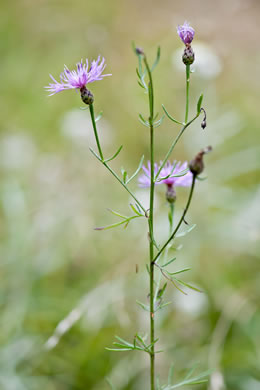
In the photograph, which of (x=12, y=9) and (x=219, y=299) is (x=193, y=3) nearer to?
(x=12, y=9)

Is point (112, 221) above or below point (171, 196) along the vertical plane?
below

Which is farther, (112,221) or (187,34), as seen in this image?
(112,221)

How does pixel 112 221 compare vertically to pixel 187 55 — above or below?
below

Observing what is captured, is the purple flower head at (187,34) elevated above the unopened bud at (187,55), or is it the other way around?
the purple flower head at (187,34)

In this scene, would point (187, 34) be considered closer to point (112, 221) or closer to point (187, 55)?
point (187, 55)

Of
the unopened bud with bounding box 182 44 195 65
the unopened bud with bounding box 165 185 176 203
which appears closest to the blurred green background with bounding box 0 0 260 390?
the unopened bud with bounding box 165 185 176 203

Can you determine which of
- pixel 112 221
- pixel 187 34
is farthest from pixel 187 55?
pixel 112 221

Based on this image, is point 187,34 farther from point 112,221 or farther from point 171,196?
A: point 112,221

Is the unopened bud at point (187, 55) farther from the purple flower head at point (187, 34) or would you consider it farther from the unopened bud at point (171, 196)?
the unopened bud at point (171, 196)

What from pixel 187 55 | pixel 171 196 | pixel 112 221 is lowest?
pixel 112 221

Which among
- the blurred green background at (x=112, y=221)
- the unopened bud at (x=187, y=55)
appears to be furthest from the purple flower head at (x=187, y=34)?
the blurred green background at (x=112, y=221)
